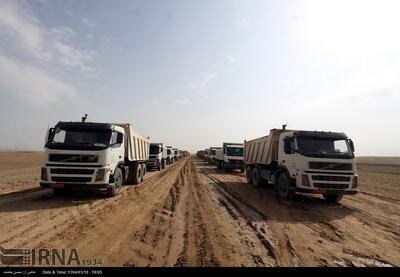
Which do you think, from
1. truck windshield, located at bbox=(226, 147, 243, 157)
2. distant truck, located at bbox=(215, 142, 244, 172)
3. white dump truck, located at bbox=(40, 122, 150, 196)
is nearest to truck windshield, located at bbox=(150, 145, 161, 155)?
distant truck, located at bbox=(215, 142, 244, 172)

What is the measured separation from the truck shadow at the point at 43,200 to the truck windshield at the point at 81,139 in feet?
6.37

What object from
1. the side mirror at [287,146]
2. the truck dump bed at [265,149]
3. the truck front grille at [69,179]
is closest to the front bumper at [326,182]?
the side mirror at [287,146]

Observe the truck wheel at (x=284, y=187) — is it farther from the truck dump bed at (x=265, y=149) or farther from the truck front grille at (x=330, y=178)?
the truck dump bed at (x=265, y=149)

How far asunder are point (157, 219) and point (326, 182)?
6.68 meters

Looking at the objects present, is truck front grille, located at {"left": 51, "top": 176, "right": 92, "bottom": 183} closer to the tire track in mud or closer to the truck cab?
the tire track in mud

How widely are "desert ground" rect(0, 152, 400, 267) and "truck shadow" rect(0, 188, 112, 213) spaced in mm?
32

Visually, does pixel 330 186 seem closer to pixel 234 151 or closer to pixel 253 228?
pixel 253 228

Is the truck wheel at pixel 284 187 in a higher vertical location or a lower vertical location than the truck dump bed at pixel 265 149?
lower

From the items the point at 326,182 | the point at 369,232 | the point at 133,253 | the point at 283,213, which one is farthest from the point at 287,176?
the point at 133,253

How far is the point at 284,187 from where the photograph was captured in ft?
45.8

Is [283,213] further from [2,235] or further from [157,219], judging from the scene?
[2,235]

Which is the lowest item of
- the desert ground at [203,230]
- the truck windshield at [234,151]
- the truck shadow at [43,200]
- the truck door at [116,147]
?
the desert ground at [203,230]

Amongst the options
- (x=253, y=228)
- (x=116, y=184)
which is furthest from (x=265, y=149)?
(x=253, y=228)

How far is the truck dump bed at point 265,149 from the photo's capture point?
16.6m
